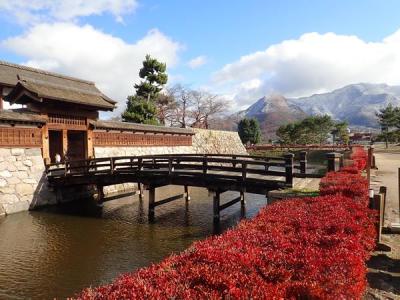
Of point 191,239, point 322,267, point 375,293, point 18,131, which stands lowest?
point 191,239

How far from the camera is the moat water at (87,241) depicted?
30.9ft

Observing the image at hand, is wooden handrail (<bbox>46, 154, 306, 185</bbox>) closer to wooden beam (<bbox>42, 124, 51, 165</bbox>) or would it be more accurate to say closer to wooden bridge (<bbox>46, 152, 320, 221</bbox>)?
wooden bridge (<bbox>46, 152, 320, 221</bbox>)

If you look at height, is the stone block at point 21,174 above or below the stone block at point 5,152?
below

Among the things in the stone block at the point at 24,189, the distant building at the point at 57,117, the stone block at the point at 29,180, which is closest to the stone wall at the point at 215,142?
the distant building at the point at 57,117

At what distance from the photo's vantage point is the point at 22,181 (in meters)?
18.8

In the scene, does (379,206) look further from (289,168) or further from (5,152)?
(5,152)

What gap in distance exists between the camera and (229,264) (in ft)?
13.8

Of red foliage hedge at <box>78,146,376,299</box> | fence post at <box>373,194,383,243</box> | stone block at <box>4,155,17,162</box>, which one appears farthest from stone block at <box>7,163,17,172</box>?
fence post at <box>373,194,383,243</box>

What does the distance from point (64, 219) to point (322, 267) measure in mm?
14843

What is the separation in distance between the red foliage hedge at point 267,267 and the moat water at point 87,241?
5.44 metres

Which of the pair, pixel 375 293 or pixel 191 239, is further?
pixel 191 239

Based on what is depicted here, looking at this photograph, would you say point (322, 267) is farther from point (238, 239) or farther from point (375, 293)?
point (375, 293)

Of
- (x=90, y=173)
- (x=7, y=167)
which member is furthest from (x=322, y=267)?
(x=7, y=167)

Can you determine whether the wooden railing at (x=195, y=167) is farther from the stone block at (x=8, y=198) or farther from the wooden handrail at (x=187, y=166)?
the stone block at (x=8, y=198)
